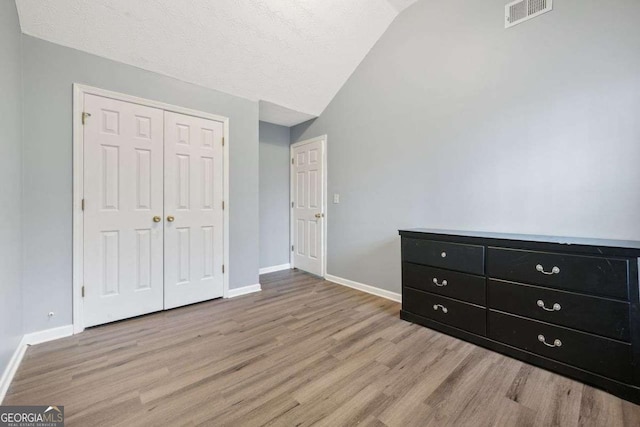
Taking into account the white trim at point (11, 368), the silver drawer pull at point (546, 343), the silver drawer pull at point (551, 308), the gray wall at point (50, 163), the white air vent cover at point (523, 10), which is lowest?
the white trim at point (11, 368)

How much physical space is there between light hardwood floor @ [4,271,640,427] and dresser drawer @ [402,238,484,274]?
594 millimetres

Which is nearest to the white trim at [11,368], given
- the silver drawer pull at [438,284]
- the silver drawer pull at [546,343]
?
the silver drawer pull at [438,284]

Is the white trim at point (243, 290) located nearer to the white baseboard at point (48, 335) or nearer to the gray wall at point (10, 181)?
the white baseboard at point (48, 335)

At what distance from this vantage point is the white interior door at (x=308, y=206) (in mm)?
3958

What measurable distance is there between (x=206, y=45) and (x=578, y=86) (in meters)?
3.17

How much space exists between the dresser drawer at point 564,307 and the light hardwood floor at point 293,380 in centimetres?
35

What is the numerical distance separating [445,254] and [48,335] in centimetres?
330

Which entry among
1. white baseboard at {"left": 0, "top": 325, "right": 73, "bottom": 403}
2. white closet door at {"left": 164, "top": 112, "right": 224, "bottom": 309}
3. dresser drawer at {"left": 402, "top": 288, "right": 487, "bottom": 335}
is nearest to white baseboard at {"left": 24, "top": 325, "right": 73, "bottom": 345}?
white baseboard at {"left": 0, "top": 325, "right": 73, "bottom": 403}

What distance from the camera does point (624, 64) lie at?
5.78ft

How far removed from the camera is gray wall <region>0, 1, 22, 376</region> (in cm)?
155

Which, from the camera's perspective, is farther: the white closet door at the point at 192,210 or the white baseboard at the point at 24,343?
the white closet door at the point at 192,210

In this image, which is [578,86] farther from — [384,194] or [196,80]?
[196,80]

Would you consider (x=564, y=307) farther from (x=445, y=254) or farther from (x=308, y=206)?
(x=308, y=206)

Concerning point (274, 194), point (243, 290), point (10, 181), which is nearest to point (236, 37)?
point (10, 181)
